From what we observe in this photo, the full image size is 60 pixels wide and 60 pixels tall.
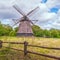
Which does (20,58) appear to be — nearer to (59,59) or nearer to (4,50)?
(4,50)

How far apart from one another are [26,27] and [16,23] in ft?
11.4

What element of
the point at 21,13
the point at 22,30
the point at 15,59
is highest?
the point at 21,13

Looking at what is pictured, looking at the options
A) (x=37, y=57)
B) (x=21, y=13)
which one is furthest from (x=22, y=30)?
(x=37, y=57)

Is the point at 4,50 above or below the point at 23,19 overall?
below

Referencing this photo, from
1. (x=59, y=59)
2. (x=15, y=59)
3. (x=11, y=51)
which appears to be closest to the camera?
(x=59, y=59)

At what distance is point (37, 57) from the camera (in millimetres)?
14281

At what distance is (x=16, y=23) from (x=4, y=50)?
34761 mm

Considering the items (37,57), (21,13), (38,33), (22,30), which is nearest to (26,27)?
(22,30)

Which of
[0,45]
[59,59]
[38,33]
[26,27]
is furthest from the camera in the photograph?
[38,33]

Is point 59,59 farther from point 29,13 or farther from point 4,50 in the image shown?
point 29,13

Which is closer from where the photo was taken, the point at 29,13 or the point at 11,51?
the point at 11,51

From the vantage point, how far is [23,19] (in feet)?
161

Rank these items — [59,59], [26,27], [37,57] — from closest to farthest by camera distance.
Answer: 1. [59,59]
2. [37,57]
3. [26,27]

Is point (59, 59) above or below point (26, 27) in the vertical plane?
below
